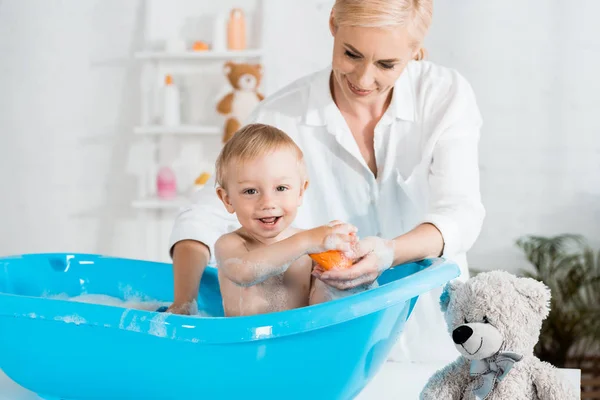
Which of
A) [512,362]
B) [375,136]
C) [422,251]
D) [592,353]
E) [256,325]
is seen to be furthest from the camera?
[592,353]

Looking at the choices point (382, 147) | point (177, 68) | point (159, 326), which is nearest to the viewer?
point (159, 326)

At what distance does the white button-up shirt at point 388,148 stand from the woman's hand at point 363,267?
351mm

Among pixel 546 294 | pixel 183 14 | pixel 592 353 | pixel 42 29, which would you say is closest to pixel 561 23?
pixel 592 353

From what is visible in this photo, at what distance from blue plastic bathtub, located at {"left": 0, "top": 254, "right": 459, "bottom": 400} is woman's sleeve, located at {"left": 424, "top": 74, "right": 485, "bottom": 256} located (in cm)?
25

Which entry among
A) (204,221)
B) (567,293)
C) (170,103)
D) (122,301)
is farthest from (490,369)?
(170,103)

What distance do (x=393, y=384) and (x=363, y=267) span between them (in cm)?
24

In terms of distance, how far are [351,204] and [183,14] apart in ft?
7.75

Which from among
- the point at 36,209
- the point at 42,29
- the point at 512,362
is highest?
the point at 42,29

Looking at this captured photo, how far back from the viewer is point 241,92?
322 centimetres

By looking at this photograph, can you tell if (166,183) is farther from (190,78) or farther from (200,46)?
(200,46)

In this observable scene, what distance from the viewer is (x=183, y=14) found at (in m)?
3.51

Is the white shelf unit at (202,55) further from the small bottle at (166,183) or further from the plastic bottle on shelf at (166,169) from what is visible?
the small bottle at (166,183)

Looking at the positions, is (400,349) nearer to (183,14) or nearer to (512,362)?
(512,362)

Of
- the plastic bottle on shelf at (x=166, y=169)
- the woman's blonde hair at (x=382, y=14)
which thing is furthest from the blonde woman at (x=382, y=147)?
the plastic bottle on shelf at (x=166, y=169)
